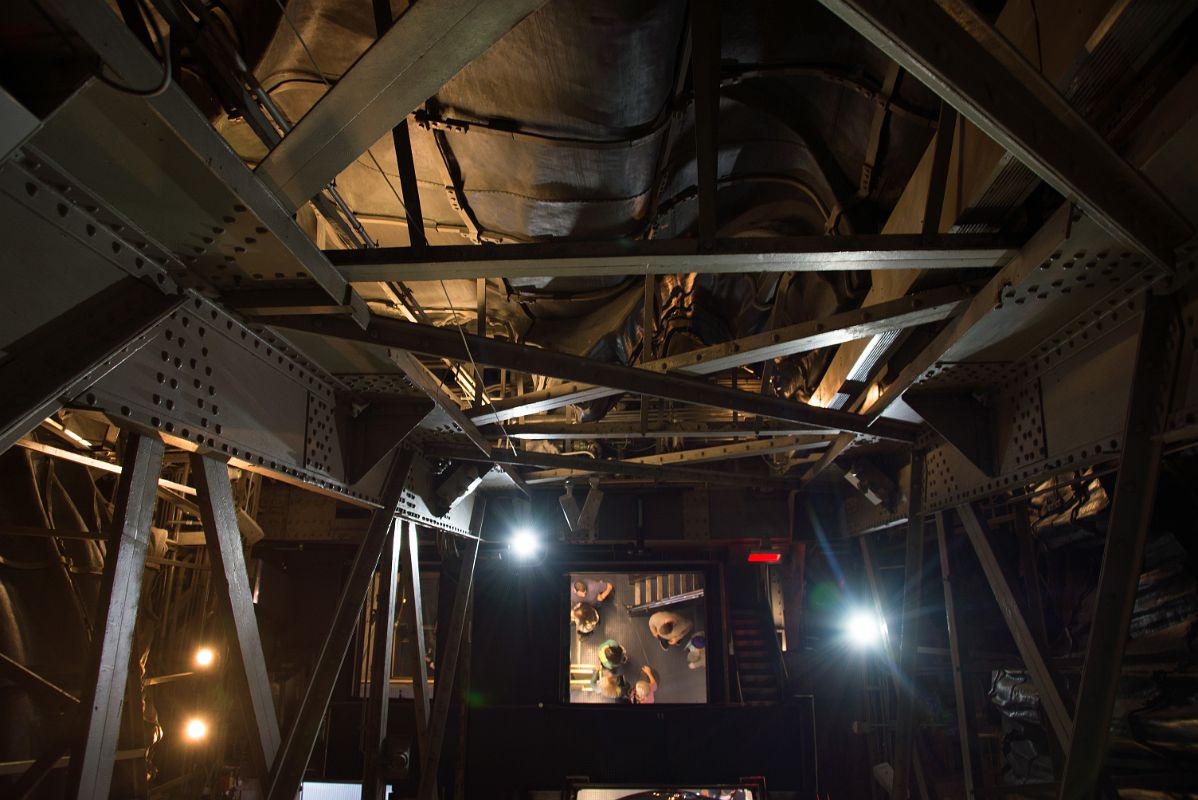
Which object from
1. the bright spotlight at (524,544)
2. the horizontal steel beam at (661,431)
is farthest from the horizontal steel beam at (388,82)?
the bright spotlight at (524,544)

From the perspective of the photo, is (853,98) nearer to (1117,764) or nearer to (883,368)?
(883,368)

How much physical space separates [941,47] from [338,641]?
5.18 metres

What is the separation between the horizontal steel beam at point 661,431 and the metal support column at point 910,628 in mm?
910

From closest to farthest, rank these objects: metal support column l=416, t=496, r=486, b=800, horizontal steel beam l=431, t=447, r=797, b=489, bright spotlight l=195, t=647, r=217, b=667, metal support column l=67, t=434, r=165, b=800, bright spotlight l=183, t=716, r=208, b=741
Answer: metal support column l=67, t=434, r=165, b=800
horizontal steel beam l=431, t=447, r=797, b=489
metal support column l=416, t=496, r=486, b=800
bright spotlight l=183, t=716, r=208, b=741
bright spotlight l=195, t=647, r=217, b=667

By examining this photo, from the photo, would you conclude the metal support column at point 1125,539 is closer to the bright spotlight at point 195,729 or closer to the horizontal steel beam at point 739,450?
the horizontal steel beam at point 739,450

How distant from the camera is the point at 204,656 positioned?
380 inches

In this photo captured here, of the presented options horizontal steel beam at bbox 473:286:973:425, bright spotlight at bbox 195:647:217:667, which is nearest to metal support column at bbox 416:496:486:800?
horizontal steel beam at bbox 473:286:973:425

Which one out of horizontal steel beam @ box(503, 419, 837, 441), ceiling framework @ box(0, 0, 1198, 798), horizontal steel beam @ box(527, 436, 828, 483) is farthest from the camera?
horizontal steel beam @ box(527, 436, 828, 483)

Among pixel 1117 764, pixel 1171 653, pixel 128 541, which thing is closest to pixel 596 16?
pixel 128 541

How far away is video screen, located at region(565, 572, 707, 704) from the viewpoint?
1452 cm

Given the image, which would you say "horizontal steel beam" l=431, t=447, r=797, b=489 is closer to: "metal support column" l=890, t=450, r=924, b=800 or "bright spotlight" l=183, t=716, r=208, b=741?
"metal support column" l=890, t=450, r=924, b=800

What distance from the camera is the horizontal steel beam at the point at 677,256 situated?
10.6 ft

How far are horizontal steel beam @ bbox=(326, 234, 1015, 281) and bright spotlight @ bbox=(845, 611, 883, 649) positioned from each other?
7419 mm

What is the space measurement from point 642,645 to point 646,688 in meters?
0.88
